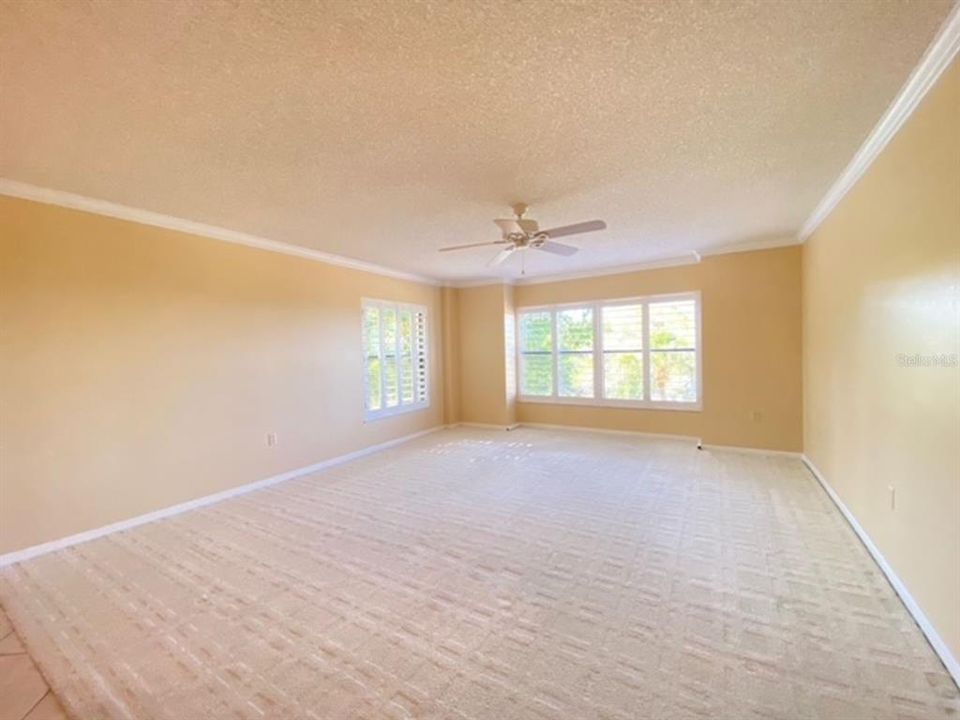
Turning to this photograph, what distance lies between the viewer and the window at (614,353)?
5.88 metres

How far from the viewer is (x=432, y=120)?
2.24m

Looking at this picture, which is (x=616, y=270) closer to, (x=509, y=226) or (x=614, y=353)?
(x=614, y=353)

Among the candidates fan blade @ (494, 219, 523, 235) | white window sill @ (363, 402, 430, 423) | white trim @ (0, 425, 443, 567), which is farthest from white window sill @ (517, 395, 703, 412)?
fan blade @ (494, 219, 523, 235)

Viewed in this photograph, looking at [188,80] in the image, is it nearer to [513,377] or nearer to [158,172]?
[158,172]

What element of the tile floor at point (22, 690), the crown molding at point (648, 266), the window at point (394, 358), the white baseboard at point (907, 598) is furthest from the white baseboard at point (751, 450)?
the tile floor at point (22, 690)

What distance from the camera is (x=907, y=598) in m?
2.20

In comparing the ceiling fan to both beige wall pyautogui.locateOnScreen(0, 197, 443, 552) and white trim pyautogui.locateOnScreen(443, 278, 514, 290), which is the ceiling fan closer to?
beige wall pyautogui.locateOnScreen(0, 197, 443, 552)

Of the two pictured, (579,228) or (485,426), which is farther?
(485,426)

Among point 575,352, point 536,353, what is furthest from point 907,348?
point 536,353

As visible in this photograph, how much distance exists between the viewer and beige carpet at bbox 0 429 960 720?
171 cm

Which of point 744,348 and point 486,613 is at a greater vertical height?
point 744,348

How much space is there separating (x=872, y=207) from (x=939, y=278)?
1.10m

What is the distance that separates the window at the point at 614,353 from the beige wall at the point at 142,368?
334 centimetres

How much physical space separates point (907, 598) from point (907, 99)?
2.50 m
